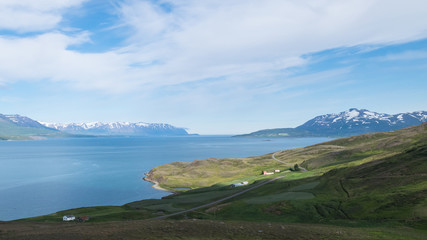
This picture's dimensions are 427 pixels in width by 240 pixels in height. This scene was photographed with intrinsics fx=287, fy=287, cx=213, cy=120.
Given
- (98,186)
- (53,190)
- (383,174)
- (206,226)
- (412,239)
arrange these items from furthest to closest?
(98,186)
(53,190)
(383,174)
(206,226)
(412,239)

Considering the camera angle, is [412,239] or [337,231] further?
[337,231]

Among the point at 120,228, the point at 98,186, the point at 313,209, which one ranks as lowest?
the point at 98,186

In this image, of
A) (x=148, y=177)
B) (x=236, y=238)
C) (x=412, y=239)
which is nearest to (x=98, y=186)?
(x=148, y=177)

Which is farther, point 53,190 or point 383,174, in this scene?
point 53,190

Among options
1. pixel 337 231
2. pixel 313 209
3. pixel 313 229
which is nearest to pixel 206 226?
pixel 313 229

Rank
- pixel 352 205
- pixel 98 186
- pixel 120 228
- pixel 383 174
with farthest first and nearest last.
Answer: pixel 98 186 → pixel 383 174 → pixel 352 205 → pixel 120 228

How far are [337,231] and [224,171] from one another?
5872 inches

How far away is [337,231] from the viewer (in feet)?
142

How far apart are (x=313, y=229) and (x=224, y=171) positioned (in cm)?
14822

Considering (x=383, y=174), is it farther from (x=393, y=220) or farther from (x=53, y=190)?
(x=53, y=190)

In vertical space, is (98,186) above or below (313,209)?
below

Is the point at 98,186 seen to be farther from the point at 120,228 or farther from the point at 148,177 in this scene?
the point at 120,228

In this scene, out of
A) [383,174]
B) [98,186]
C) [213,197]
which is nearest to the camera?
[383,174]

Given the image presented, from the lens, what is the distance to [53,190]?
498 ft
